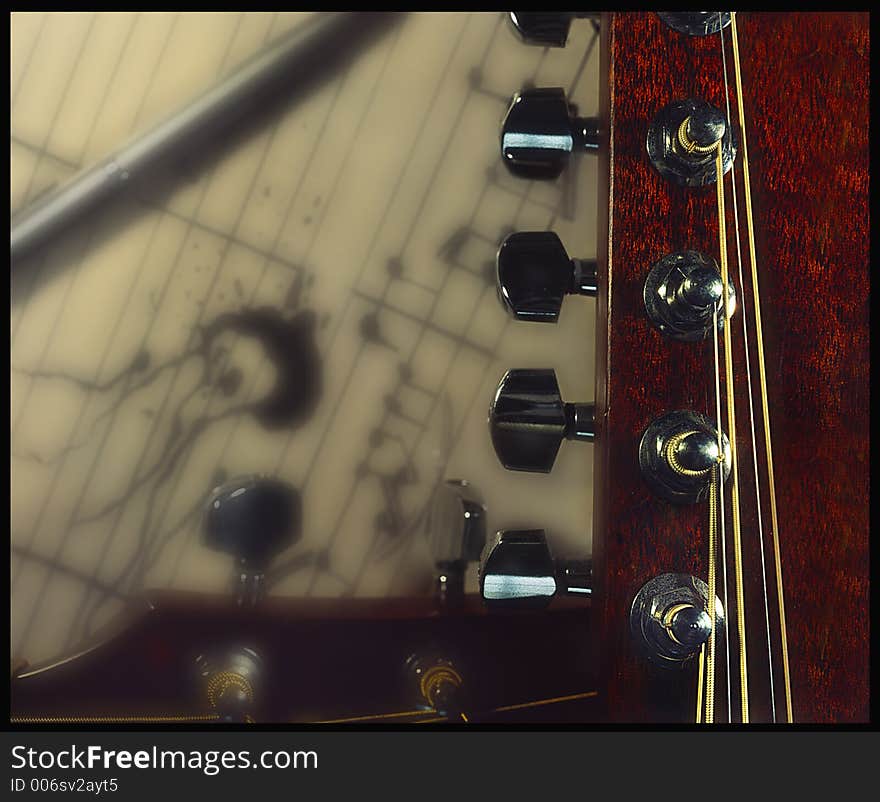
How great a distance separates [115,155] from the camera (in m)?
0.91

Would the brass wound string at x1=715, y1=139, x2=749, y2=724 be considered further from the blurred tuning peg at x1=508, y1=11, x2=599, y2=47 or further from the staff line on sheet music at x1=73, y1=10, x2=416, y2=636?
the staff line on sheet music at x1=73, y1=10, x2=416, y2=636

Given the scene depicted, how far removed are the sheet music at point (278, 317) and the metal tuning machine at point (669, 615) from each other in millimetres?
444

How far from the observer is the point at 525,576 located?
1.63ft

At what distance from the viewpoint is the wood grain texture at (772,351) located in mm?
466

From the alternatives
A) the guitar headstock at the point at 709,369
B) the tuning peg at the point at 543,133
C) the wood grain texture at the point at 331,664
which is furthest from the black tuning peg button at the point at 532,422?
the wood grain texture at the point at 331,664

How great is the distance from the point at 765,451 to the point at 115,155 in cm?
76

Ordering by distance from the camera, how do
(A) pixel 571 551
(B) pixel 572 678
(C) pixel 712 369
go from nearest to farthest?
(C) pixel 712 369 < (B) pixel 572 678 < (A) pixel 571 551

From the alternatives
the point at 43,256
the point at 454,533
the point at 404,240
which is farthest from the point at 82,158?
the point at 454,533

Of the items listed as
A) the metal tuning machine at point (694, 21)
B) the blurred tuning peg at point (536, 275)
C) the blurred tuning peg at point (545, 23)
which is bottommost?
the blurred tuning peg at point (536, 275)

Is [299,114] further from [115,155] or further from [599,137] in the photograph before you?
[599,137]

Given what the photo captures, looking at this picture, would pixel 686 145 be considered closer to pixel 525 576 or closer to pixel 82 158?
pixel 525 576

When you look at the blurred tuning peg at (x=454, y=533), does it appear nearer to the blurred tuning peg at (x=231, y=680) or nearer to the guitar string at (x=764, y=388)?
the blurred tuning peg at (x=231, y=680)
